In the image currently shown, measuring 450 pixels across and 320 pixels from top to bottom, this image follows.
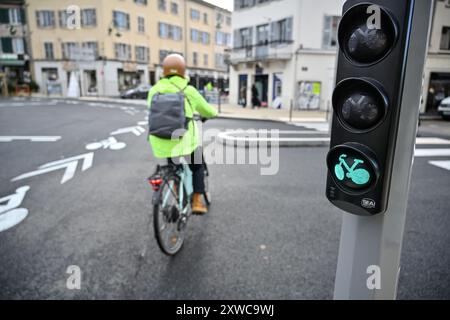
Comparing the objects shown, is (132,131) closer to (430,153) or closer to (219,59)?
(430,153)

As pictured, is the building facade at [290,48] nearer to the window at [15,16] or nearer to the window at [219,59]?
the window at [219,59]

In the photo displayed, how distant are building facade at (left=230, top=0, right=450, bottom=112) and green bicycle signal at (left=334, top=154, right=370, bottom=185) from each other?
1985cm

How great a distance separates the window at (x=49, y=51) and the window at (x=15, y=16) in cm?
478

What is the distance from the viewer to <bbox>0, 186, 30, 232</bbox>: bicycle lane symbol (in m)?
3.49

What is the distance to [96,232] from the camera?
131 inches

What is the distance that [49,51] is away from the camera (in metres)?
35.8

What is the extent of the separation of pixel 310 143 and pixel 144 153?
454 centimetres

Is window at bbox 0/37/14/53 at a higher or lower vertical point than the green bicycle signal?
higher

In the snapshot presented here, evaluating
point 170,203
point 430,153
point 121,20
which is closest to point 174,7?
point 121,20

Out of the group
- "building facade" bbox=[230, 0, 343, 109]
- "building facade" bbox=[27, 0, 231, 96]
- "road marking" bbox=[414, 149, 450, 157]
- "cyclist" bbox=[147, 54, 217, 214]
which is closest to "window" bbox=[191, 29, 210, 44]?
"building facade" bbox=[27, 0, 231, 96]

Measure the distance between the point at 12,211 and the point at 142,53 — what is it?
37583 millimetres

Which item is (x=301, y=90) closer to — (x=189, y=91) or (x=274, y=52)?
(x=274, y=52)

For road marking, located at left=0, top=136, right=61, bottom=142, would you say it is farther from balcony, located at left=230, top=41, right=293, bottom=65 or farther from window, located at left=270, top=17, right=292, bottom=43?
window, located at left=270, top=17, right=292, bottom=43

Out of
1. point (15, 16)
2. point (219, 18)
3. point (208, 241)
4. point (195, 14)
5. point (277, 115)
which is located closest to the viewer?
point (208, 241)
